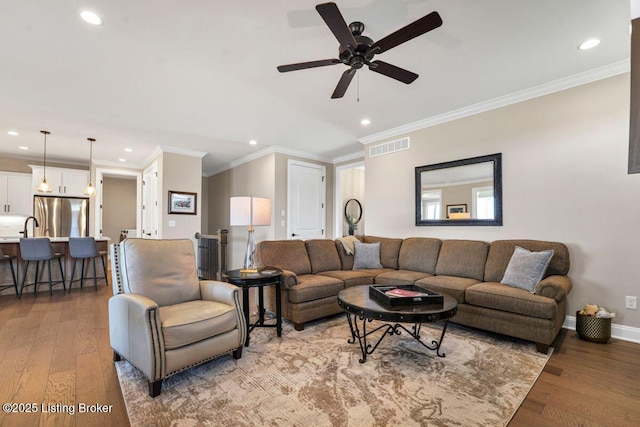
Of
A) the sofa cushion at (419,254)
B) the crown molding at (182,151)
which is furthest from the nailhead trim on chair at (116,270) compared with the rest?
the crown molding at (182,151)

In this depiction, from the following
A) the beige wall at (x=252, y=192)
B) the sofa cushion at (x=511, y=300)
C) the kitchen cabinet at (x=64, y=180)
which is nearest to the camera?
the sofa cushion at (x=511, y=300)

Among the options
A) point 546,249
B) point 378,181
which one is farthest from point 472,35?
point 378,181

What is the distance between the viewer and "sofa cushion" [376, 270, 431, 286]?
3350mm

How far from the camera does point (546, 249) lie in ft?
9.78

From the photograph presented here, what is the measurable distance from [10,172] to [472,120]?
8.85 meters

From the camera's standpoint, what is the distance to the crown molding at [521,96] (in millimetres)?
2801

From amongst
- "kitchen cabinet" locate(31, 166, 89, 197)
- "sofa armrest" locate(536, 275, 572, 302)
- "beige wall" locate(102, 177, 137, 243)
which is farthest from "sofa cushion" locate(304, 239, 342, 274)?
"beige wall" locate(102, 177, 137, 243)

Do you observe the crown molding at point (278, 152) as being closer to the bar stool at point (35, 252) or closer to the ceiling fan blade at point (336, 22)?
the bar stool at point (35, 252)

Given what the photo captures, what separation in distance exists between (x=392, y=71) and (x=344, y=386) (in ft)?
7.70

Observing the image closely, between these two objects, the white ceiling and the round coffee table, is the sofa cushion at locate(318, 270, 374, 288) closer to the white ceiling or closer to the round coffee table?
the round coffee table

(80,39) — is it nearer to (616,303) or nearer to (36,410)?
(36,410)

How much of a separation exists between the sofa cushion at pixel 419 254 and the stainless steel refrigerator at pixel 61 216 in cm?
715

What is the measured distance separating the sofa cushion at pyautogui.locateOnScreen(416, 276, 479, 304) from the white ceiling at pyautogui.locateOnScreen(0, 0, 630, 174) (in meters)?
2.14

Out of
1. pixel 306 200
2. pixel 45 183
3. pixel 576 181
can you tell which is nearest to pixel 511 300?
pixel 576 181
